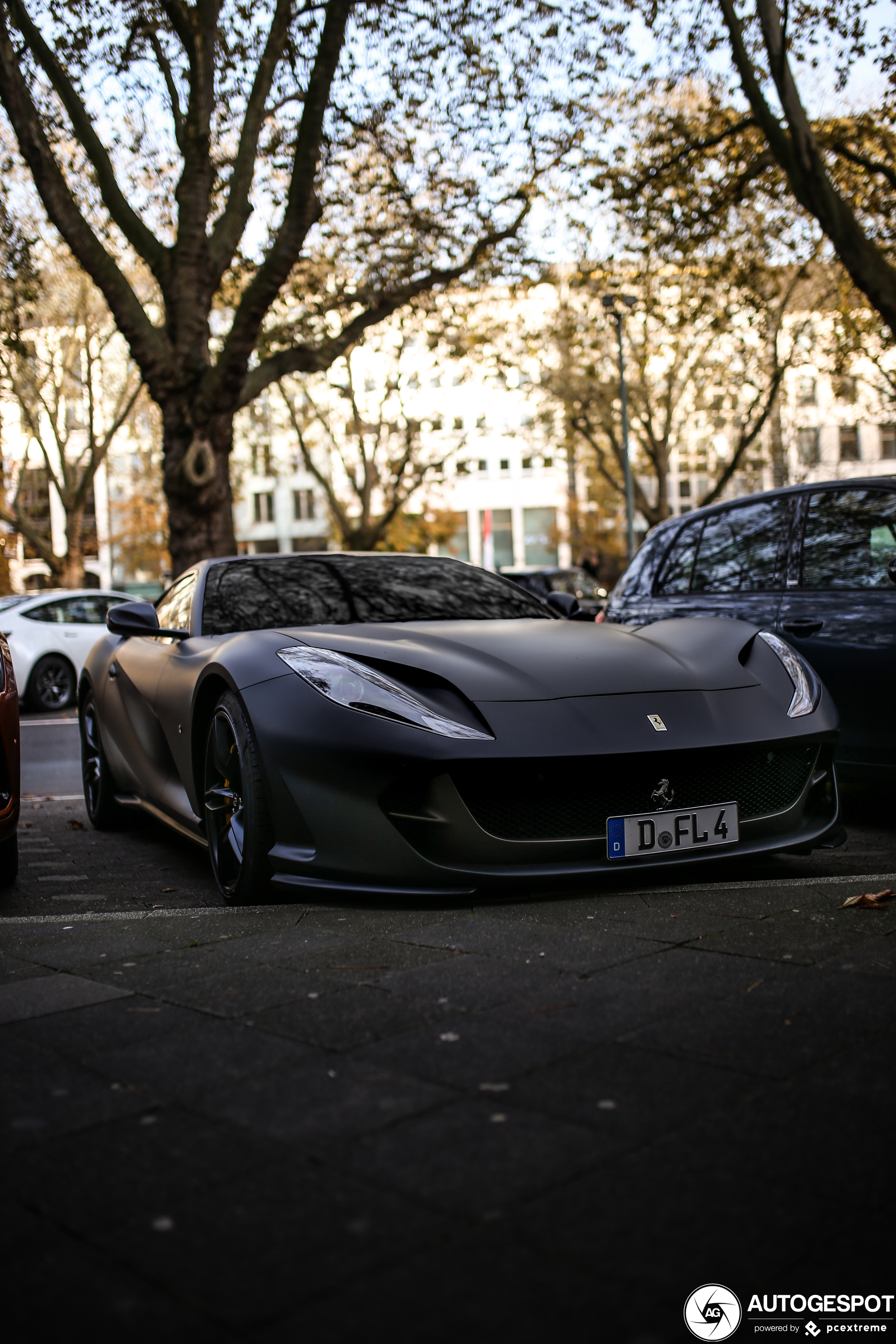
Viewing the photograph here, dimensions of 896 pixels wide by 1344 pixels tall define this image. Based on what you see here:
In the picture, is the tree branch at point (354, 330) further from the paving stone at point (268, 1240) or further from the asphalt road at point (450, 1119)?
the paving stone at point (268, 1240)

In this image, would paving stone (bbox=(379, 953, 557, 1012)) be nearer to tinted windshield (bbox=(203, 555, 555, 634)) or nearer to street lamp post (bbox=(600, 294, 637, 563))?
tinted windshield (bbox=(203, 555, 555, 634))

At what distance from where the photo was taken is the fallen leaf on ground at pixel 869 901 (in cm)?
365

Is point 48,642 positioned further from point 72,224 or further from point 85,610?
point 72,224

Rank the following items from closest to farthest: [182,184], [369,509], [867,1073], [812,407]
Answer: [867,1073] < [182,184] < [369,509] < [812,407]

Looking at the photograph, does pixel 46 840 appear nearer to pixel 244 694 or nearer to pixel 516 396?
pixel 244 694

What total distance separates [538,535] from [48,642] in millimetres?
58104

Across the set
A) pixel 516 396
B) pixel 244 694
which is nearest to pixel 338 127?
pixel 244 694

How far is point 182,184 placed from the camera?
15109mm

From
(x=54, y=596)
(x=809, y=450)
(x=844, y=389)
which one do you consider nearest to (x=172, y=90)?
(x=54, y=596)

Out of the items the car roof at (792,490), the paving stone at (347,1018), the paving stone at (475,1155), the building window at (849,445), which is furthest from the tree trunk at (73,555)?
the building window at (849,445)

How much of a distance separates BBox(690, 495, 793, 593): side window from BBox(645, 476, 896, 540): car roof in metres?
0.04

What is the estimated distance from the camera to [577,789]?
12.3 feet

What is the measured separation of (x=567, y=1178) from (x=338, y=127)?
16634 millimetres

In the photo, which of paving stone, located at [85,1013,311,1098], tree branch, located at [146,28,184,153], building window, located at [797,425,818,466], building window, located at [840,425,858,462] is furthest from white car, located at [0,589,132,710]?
building window, located at [840,425,858,462]
